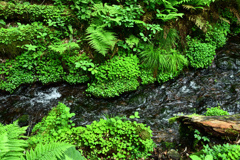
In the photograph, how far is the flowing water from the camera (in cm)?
449

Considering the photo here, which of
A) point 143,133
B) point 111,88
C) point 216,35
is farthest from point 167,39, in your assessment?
point 143,133

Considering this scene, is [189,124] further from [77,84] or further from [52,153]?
[77,84]

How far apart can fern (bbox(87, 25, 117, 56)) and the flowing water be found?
1.62 meters

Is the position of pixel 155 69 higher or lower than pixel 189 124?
higher

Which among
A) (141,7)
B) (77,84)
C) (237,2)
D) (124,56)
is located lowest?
(77,84)

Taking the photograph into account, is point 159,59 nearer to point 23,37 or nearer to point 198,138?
point 198,138

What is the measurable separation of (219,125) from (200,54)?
3730mm

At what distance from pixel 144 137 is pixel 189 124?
3.50 feet

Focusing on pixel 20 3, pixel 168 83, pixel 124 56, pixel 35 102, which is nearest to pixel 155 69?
pixel 168 83

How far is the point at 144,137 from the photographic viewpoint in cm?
295

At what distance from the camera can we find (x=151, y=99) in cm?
514

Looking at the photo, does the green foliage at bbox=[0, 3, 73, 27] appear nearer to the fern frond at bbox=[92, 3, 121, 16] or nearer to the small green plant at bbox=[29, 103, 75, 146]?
the fern frond at bbox=[92, 3, 121, 16]

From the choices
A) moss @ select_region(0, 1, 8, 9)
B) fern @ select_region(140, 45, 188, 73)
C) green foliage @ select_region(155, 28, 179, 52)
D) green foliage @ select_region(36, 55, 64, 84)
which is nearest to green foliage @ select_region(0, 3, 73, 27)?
moss @ select_region(0, 1, 8, 9)

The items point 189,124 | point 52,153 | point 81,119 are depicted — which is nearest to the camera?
point 52,153
